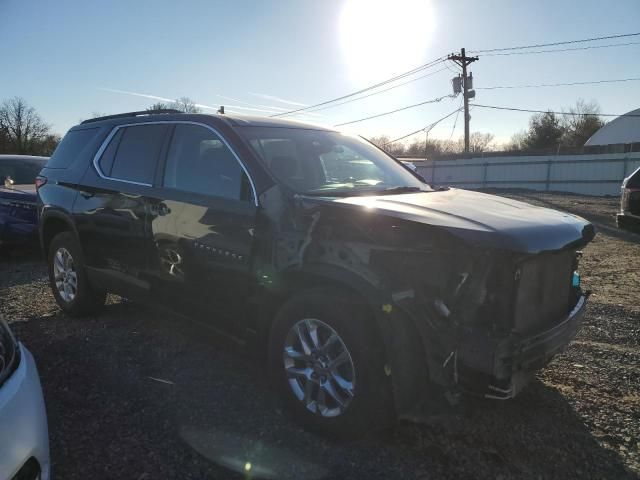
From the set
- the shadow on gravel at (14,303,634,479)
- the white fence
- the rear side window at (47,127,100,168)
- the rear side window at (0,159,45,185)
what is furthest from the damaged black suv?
the white fence

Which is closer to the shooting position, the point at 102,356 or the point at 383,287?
the point at 383,287

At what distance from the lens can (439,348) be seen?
8.13ft

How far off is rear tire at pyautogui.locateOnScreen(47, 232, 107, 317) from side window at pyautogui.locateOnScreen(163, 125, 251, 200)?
162 cm

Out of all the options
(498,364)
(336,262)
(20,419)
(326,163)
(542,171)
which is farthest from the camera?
(542,171)

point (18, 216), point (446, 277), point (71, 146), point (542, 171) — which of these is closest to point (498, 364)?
point (446, 277)

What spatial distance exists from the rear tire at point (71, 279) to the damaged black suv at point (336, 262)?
611 mm

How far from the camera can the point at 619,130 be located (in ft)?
A: 173

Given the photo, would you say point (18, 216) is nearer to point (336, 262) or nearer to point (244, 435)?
point (244, 435)

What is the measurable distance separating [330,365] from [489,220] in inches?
46.6

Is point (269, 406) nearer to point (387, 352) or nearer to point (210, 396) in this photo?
point (210, 396)

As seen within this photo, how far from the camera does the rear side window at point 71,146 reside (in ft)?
16.1

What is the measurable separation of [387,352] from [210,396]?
4.79 feet

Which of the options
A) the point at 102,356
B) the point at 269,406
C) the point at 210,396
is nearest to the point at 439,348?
the point at 269,406

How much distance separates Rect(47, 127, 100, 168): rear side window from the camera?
489 cm
